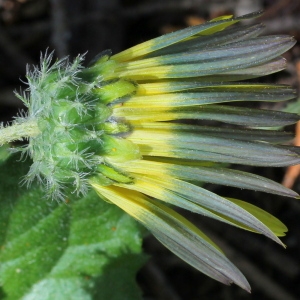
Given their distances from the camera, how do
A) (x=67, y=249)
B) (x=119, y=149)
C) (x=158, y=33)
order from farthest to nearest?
(x=158, y=33), (x=67, y=249), (x=119, y=149)

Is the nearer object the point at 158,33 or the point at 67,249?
the point at 67,249

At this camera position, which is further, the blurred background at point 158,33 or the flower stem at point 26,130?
Answer: the blurred background at point 158,33

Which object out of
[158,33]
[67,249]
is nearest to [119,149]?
Result: [67,249]

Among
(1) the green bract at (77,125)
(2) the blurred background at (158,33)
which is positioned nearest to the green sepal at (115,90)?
(1) the green bract at (77,125)

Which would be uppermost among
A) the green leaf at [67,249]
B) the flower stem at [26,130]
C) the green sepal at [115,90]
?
the green sepal at [115,90]

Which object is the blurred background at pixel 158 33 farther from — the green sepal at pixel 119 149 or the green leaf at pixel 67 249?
the green sepal at pixel 119 149

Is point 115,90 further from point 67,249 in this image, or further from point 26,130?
point 67,249

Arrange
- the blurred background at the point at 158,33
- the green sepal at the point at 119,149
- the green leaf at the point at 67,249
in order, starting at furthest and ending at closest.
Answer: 1. the blurred background at the point at 158,33
2. the green leaf at the point at 67,249
3. the green sepal at the point at 119,149
